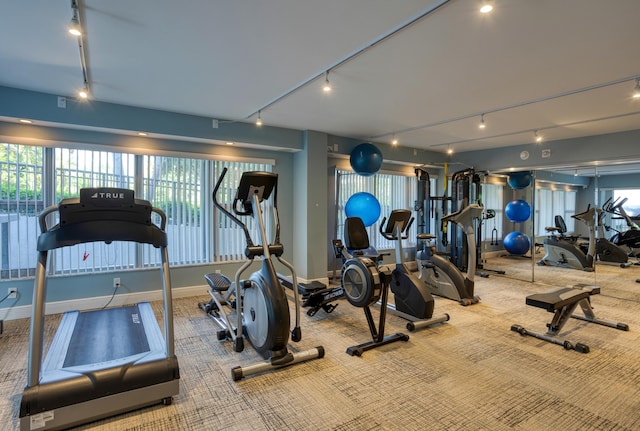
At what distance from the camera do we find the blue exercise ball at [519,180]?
6264mm

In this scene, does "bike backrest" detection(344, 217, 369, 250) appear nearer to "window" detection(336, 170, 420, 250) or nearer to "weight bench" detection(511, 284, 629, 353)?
"weight bench" detection(511, 284, 629, 353)

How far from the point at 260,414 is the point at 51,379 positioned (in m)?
1.28

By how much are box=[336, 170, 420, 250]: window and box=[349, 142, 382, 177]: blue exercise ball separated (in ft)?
2.21

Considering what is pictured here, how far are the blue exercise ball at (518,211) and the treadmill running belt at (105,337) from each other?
634cm

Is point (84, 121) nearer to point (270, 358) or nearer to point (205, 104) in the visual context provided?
point (205, 104)

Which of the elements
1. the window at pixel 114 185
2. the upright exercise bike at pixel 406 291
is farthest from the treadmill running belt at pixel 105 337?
the upright exercise bike at pixel 406 291

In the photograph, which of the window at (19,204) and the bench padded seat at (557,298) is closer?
the bench padded seat at (557,298)

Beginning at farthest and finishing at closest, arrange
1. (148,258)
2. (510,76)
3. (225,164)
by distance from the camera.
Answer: (225,164), (148,258), (510,76)

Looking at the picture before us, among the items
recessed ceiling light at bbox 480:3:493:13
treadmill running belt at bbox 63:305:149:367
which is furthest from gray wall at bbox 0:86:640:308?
recessed ceiling light at bbox 480:3:493:13

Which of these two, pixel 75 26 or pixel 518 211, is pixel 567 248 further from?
pixel 75 26

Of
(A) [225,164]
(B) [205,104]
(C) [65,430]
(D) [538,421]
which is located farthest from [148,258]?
(D) [538,421]

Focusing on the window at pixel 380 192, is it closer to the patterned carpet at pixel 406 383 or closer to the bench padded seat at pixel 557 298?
the patterned carpet at pixel 406 383

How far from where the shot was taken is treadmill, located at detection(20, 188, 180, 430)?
198 centimetres

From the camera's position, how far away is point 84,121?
4.04 meters
